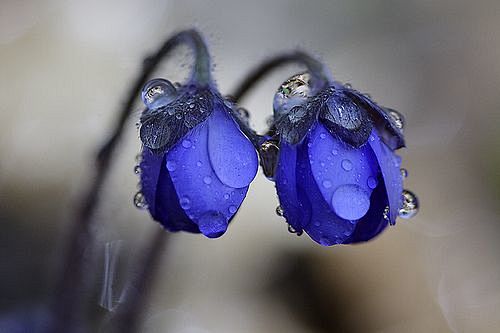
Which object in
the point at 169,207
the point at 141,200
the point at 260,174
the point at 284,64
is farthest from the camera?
the point at 260,174

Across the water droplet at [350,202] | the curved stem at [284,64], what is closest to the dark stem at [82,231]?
the curved stem at [284,64]

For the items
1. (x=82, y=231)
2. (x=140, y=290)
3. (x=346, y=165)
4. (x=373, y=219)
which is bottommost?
(x=140, y=290)

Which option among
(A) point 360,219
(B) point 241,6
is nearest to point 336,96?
(A) point 360,219

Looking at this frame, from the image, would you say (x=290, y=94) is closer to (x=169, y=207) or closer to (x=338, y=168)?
(x=338, y=168)

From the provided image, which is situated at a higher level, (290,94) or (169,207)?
(290,94)

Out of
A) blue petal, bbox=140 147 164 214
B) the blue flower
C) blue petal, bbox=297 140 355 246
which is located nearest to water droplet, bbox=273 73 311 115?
the blue flower

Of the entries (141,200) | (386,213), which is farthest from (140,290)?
(386,213)

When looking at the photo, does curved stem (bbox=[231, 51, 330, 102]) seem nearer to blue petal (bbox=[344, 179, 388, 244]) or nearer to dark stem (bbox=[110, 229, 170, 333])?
blue petal (bbox=[344, 179, 388, 244])

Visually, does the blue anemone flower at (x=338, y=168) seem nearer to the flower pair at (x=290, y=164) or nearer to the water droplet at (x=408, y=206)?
the flower pair at (x=290, y=164)

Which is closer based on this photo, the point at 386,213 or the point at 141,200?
the point at 386,213

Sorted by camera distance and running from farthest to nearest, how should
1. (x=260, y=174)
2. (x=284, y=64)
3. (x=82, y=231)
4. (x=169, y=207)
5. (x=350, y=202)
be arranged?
(x=260, y=174), (x=82, y=231), (x=284, y=64), (x=169, y=207), (x=350, y=202)
